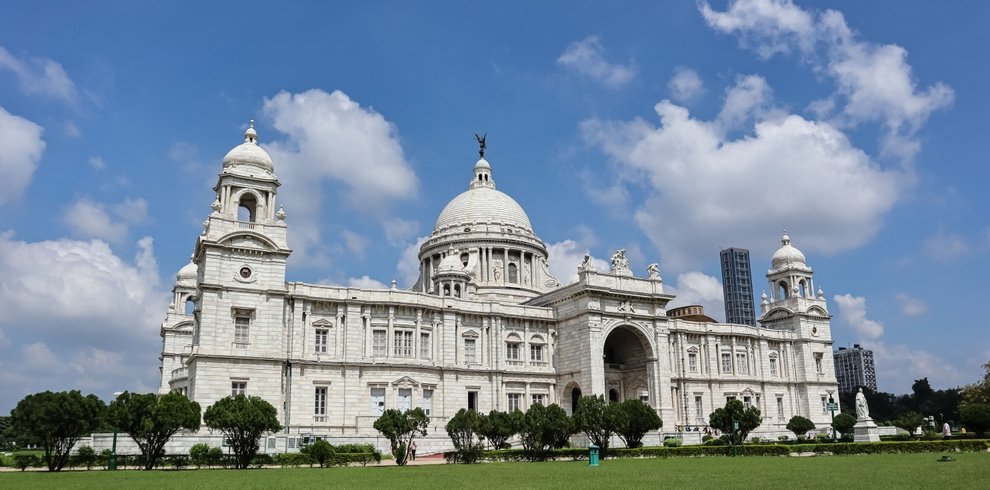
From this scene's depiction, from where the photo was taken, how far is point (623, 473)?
94.3 ft

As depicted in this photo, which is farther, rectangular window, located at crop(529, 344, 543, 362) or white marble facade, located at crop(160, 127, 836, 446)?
rectangular window, located at crop(529, 344, 543, 362)

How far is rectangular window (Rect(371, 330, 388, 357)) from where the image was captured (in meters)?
58.7

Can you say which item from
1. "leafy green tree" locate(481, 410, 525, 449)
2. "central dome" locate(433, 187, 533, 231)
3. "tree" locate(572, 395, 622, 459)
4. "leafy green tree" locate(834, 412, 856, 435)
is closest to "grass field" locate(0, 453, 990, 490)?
"tree" locate(572, 395, 622, 459)

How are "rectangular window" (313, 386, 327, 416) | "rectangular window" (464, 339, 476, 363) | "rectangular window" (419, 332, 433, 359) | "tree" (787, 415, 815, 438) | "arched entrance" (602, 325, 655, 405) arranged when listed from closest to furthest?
"rectangular window" (313, 386, 327, 416) < "rectangular window" (419, 332, 433, 359) < "rectangular window" (464, 339, 476, 363) < "arched entrance" (602, 325, 655, 405) < "tree" (787, 415, 815, 438)

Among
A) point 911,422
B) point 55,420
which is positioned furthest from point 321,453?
point 911,422

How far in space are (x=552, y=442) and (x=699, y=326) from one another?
34.3 metres

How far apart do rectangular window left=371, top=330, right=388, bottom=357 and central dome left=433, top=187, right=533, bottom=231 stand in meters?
29.5

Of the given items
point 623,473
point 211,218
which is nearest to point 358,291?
point 211,218

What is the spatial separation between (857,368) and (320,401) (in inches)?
6730

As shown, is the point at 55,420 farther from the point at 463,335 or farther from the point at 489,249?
the point at 489,249

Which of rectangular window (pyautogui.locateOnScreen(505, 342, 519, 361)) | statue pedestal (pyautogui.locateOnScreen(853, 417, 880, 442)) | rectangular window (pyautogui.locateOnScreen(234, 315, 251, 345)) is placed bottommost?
statue pedestal (pyautogui.locateOnScreen(853, 417, 880, 442))

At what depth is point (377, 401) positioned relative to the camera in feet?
189

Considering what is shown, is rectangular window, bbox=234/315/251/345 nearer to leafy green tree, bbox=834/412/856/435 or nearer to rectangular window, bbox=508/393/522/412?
rectangular window, bbox=508/393/522/412

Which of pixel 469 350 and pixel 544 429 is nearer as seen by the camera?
pixel 544 429
